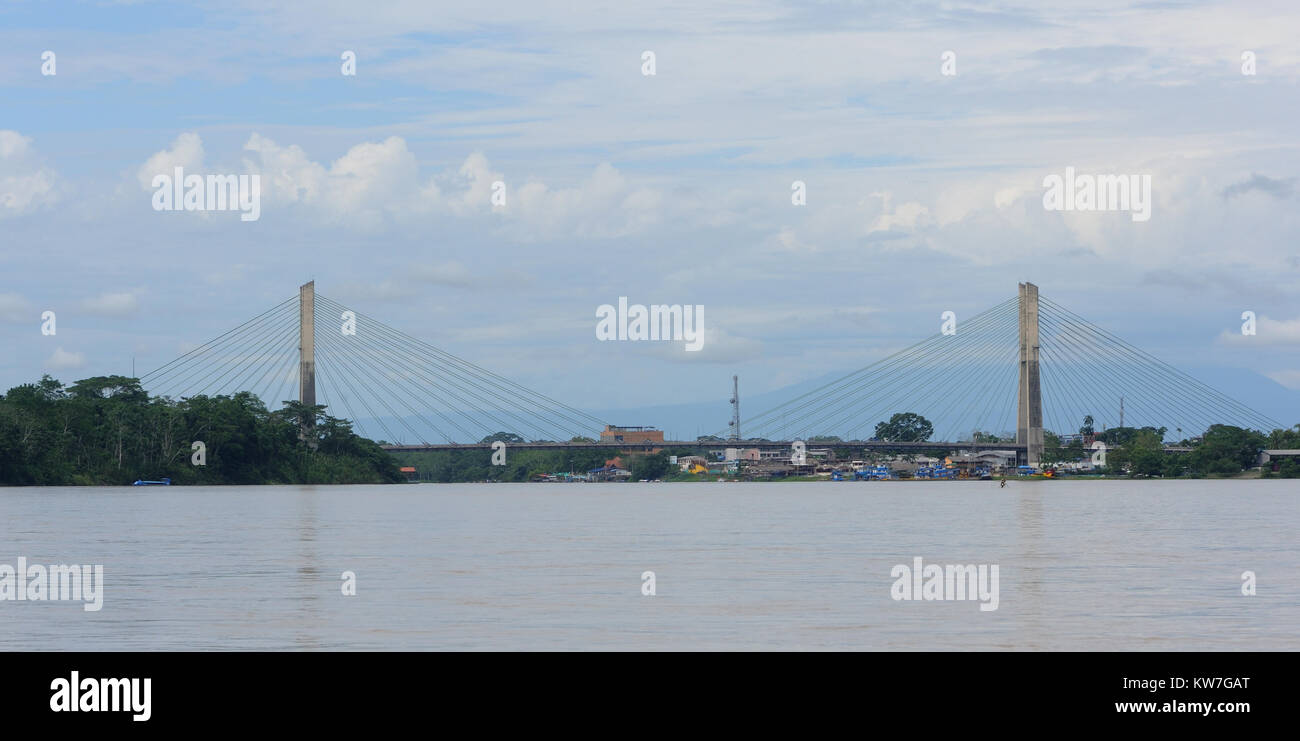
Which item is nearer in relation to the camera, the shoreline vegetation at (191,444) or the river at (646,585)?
the river at (646,585)

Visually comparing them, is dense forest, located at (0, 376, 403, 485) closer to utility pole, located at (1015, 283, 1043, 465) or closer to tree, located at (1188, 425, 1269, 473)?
utility pole, located at (1015, 283, 1043, 465)

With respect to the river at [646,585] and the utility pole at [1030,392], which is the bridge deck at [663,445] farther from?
the river at [646,585]

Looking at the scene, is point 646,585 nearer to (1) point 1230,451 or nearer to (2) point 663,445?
(2) point 663,445

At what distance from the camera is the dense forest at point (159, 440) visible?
10062cm

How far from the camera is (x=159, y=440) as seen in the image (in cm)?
10944

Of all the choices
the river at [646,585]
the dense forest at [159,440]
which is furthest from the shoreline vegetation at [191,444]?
the river at [646,585]

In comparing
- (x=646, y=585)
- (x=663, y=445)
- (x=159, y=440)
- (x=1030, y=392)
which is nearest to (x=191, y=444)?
(x=159, y=440)

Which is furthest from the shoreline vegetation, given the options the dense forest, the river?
the river

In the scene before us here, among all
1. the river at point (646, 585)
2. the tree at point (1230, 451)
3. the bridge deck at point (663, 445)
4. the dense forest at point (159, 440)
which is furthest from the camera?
the tree at point (1230, 451)

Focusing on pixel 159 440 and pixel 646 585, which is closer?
pixel 646 585

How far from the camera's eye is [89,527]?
159 feet

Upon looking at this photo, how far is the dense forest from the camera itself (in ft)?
330
